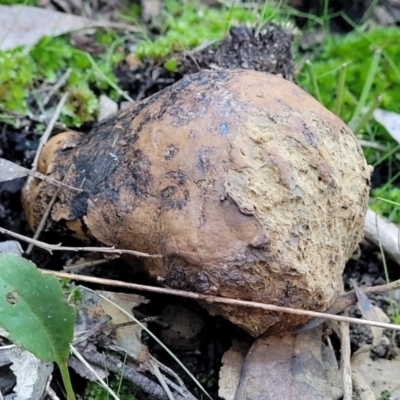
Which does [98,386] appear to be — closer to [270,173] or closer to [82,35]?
[270,173]

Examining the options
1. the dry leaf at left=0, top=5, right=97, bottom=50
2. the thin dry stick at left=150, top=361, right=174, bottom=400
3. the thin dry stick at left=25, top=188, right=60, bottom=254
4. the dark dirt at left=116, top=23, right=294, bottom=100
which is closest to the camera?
the thin dry stick at left=150, top=361, right=174, bottom=400

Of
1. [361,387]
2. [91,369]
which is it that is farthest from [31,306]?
[361,387]

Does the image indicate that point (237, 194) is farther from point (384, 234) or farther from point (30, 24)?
point (30, 24)

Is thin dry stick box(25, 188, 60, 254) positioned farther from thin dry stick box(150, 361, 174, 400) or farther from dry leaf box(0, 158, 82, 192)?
thin dry stick box(150, 361, 174, 400)

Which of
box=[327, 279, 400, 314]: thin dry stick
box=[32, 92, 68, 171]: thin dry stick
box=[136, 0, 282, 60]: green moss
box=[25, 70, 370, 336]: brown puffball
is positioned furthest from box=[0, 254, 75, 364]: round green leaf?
box=[136, 0, 282, 60]: green moss

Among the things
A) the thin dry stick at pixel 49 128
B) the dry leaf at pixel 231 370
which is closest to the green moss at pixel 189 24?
the thin dry stick at pixel 49 128

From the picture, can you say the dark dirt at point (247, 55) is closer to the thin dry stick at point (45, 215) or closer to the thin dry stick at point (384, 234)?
the thin dry stick at point (384, 234)

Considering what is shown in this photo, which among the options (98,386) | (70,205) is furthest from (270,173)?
(98,386)
